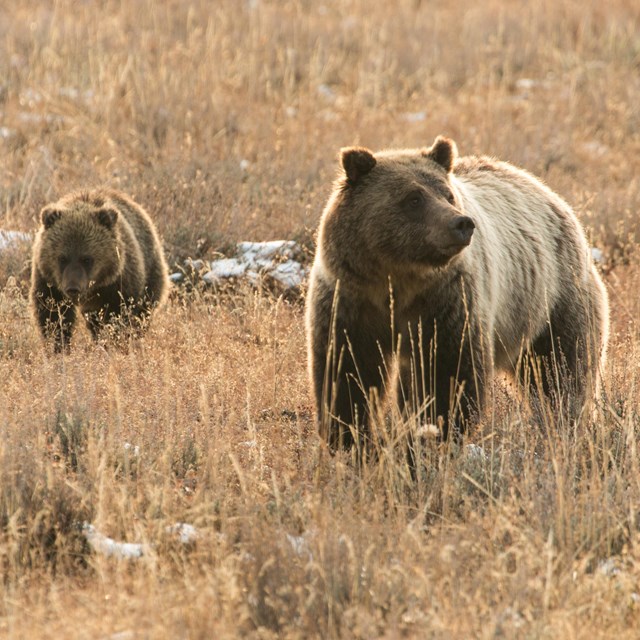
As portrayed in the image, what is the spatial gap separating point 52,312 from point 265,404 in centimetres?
232

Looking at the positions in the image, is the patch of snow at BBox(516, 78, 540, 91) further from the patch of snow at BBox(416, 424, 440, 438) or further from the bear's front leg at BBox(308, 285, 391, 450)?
the patch of snow at BBox(416, 424, 440, 438)

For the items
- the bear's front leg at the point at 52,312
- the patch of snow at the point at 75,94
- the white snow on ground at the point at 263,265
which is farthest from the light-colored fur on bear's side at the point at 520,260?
the patch of snow at the point at 75,94

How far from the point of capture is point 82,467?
5004mm

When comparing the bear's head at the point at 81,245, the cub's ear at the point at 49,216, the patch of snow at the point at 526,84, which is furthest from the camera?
the patch of snow at the point at 526,84

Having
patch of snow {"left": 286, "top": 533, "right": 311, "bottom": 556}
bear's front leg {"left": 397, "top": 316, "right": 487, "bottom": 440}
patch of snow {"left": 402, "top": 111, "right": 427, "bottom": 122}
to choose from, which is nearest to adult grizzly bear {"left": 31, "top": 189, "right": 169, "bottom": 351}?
bear's front leg {"left": 397, "top": 316, "right": 487, "bottom": 440}

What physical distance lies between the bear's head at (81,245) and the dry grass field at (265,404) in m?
0.41

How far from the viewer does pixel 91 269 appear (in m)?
8.09

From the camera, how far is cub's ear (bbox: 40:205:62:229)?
26.6 feet

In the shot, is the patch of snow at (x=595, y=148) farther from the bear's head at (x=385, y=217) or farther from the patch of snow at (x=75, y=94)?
the bear's head at (x=385, y=217)

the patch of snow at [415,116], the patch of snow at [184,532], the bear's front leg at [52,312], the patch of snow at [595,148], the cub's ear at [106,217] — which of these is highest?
the cub's ear at [106,217]

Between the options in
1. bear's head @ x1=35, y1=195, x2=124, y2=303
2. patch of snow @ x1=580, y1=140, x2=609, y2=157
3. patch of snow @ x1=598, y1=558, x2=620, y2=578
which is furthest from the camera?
patch of snow @ x1=580, y1=140, x2=609, y2=157

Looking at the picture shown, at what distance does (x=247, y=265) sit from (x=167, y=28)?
9545 millimetres

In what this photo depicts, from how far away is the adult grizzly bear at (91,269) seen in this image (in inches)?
310

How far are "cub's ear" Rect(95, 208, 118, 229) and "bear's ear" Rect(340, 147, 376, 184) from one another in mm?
3454
